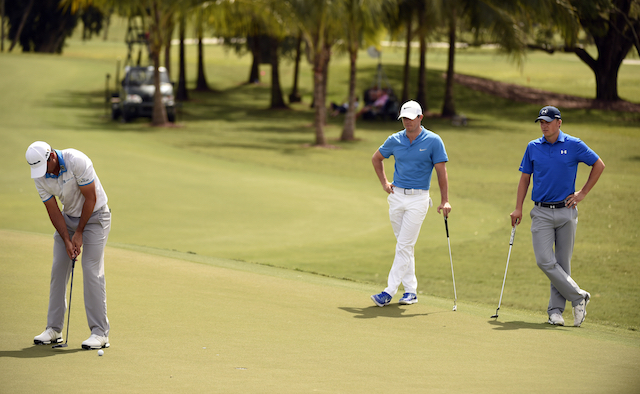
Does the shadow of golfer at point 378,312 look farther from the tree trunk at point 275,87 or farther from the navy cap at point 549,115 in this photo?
the tree trunk at point 275,87

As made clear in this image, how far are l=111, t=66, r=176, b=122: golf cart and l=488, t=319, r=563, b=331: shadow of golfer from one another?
29.2 metres

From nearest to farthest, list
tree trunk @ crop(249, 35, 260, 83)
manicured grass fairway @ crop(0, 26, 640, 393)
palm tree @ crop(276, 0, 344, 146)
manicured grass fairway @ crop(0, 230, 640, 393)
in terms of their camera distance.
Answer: manicured grass fairway @ crop(0, 230, 640, 393) → manicured grass fairway @ crop(0, 26, 640, 393) → palm tree @ crop(276, 0, 344, 146) → tree trunk @ crop(249, 35, 260, 83)

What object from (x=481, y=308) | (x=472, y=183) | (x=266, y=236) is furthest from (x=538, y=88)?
(x=481, y=308)

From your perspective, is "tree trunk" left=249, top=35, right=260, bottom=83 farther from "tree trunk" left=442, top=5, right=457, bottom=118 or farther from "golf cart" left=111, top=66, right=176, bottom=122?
"golf cart" left=111, top=66, right=176, bottom=122

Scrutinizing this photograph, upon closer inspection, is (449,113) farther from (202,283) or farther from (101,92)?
(202,283)

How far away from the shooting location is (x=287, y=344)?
20.1 feet

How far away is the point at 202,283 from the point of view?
8477 millimetres

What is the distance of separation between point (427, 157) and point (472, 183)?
1267 cm

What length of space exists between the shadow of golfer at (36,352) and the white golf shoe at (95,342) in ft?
0.31

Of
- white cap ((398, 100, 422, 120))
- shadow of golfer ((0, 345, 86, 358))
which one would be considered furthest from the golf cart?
shadow of golfer ((0, 345, 86, 358))

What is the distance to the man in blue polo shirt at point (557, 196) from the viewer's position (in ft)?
23.6

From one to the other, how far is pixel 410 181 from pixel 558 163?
4.83 feet

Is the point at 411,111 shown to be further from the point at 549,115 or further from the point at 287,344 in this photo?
the point at 287,344

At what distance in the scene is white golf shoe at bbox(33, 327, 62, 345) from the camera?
19.4ft
